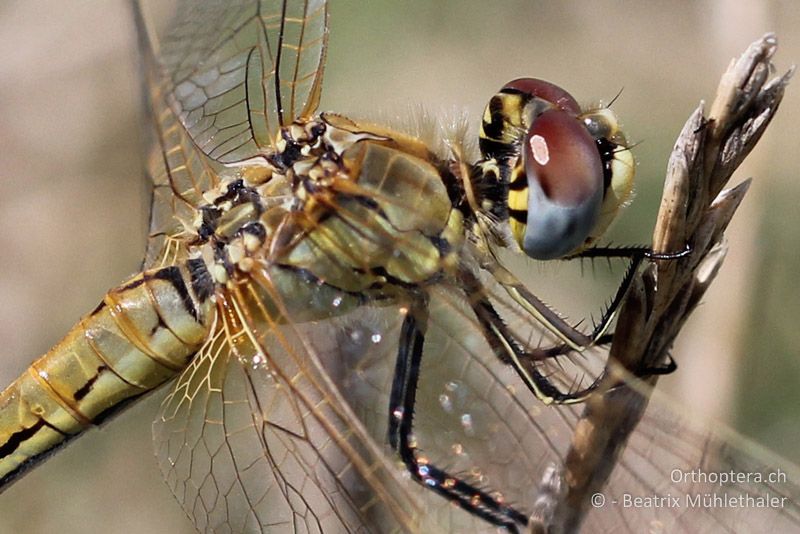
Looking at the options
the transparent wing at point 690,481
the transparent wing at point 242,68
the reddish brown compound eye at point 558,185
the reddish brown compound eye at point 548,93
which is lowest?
the transparent wing at point 690,481

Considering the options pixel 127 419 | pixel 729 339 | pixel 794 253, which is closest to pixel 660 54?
pixel 794 253

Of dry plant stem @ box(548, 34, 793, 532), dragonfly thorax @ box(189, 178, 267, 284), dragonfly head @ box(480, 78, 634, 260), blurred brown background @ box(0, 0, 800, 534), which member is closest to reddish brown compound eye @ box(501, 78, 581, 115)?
dragonfly head @ box(480, 78, 634, 260)

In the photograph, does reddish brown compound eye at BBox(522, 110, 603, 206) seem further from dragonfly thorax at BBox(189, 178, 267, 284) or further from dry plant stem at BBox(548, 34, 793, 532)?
dragonfly thorax at BBox(189, 178, 267, 284)

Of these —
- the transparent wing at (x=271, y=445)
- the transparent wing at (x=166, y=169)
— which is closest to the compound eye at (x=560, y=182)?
the transparent wing at (x=271, y=445)

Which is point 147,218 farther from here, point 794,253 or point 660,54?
point 660,54

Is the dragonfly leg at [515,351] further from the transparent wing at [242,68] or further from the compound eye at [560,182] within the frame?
the transparent wing at [242,68]

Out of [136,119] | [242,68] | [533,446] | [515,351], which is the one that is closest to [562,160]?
[515,351]
